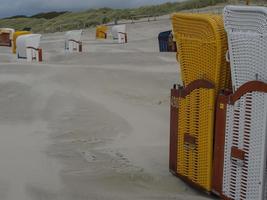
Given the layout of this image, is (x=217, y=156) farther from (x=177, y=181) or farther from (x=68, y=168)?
(x=68, y=168)

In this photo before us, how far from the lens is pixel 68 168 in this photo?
752cm

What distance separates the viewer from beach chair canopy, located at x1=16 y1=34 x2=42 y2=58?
24.3m

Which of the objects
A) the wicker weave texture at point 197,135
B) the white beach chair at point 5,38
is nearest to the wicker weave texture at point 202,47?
the wicker weave texture at point 197,135

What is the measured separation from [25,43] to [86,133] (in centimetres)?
1505

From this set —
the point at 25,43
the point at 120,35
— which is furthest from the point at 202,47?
the point at 120,35

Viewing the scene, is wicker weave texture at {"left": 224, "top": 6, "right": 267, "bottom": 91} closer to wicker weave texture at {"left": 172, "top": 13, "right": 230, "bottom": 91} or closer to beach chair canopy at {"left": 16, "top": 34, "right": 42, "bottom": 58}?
wicker weave texture at {"left": 172, "top": 13, "right": 230, "bottom": 91}

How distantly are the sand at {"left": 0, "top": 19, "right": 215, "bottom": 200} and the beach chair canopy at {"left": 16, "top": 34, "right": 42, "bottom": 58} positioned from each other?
530cm

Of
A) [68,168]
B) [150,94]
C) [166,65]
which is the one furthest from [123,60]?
[68,168]

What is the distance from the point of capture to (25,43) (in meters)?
24.2

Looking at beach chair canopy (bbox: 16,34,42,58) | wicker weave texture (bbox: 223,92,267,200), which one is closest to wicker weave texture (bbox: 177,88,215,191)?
wicker weave texture (bbox: 223,92,267,200)

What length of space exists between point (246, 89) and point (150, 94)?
9073 millimetres

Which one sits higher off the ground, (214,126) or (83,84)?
(214,126)

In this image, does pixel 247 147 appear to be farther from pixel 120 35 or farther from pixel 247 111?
pixel 120 35

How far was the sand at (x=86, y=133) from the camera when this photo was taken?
21.8 ft
